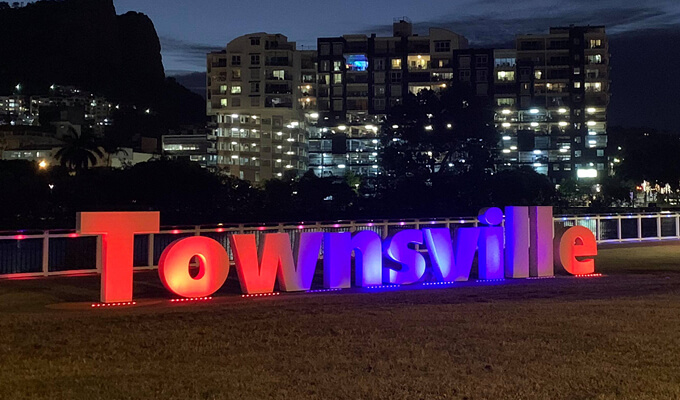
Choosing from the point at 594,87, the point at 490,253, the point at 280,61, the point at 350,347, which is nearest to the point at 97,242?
the point at 490,253

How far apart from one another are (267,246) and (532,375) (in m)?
8.05

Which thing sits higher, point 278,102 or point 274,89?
point 274,89

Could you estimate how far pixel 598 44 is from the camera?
12556 cm

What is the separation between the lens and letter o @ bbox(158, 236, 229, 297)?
45.1 ft

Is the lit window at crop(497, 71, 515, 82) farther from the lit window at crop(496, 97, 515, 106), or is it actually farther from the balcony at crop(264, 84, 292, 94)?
the balcony at crop(264, 84, 292, 94)

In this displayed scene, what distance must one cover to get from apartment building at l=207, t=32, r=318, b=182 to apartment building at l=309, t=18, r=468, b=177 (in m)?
4.59

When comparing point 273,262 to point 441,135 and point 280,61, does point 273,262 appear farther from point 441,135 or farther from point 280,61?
point 280,61

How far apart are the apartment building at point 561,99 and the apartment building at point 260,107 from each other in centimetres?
3698

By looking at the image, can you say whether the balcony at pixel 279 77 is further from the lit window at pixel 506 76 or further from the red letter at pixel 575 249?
the red letter at pixel 575 249

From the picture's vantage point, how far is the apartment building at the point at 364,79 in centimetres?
12556

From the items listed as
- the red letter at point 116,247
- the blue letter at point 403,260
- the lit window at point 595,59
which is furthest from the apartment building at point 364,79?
the red letter at point 116,247

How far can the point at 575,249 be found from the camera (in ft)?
61.6

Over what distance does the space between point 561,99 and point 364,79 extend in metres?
36.0

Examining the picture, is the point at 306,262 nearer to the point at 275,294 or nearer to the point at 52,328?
the point at 275,294
